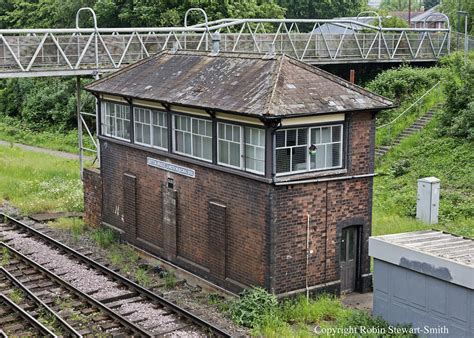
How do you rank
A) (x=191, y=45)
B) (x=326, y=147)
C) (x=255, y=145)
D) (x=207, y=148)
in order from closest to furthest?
(x=255, y=145) < (x=326, y=147) < (x=207, y=148) < (x=191, y=45)

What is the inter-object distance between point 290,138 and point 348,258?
301cm

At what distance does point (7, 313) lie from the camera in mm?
14625

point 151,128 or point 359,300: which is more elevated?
point 151,128

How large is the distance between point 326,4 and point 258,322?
52.6m

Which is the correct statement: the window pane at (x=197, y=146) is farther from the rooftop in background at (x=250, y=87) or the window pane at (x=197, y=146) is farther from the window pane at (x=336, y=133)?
the window pane at (x=336, y=133)

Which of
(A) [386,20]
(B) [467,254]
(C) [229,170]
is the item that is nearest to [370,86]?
(A) [386,20]

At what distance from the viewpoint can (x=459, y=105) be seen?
27.1 m

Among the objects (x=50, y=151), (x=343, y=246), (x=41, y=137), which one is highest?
(x=343, y=246)

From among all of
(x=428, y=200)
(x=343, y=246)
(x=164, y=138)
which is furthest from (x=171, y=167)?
(x=428, y=200)

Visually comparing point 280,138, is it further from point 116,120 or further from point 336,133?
point 116,120

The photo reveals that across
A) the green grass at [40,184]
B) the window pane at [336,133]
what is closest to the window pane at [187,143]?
the window pane at [336,133]

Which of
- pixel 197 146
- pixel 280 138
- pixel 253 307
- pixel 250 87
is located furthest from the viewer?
pixel 197 146

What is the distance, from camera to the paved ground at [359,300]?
48.8 ft

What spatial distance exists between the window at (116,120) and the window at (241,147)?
13.8ft
